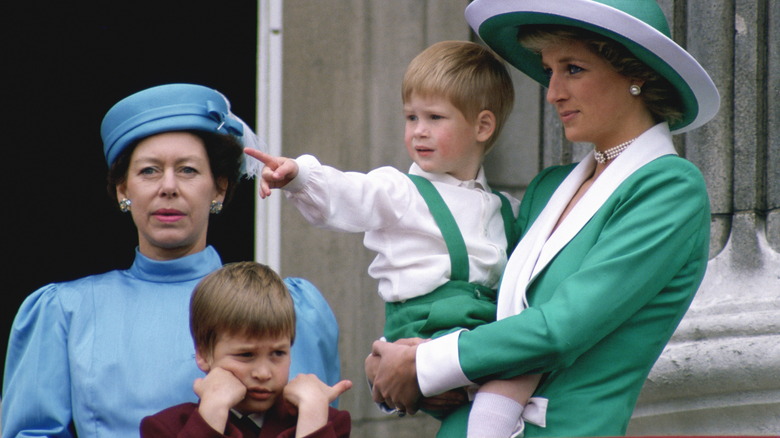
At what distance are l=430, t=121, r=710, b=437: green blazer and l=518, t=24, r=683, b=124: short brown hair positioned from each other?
19 centimetres

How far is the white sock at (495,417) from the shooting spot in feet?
10.3

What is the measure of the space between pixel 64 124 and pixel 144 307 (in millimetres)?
1679

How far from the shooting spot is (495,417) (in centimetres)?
314

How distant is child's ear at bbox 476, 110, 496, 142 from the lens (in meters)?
3.63

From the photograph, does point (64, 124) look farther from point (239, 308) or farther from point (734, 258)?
point (734, 258)

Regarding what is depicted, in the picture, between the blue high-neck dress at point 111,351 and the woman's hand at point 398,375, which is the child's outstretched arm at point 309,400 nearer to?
the woman's hand at point 398,375

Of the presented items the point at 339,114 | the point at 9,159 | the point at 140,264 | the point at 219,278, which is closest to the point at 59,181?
the point at 9,159

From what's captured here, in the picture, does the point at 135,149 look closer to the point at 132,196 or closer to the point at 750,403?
the point at 132,196

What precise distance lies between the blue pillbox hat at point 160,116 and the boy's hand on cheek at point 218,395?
81cm

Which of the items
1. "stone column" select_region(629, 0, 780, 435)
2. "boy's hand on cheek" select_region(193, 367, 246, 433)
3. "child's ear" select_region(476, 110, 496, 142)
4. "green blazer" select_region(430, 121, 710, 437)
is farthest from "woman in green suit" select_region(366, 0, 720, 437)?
"stone column" select_region(629, 0, 780, 435)

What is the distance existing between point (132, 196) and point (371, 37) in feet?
6.86

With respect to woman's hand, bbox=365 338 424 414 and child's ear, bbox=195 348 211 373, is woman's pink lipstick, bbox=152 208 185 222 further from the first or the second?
woman's hand, bbox=365 338 424 414

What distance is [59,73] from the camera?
505cm

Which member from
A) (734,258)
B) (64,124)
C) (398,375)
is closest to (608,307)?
(398,375)
